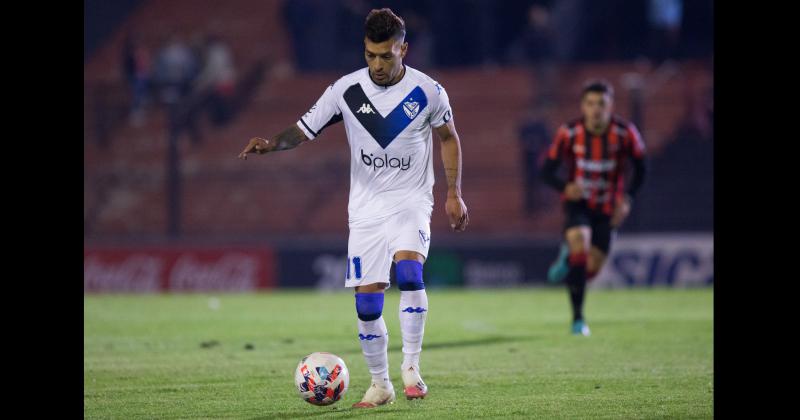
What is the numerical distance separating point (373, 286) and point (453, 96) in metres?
15.9

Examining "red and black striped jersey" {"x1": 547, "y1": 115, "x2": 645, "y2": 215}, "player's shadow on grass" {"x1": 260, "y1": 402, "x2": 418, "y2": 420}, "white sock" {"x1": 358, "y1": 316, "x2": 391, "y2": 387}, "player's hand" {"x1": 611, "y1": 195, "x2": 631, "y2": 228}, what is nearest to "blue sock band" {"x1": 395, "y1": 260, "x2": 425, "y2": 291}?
"white sock" {"x1": 358, "y1": 316, "x2": 391, "y2": 387}

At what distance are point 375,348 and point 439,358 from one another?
97.7 inches

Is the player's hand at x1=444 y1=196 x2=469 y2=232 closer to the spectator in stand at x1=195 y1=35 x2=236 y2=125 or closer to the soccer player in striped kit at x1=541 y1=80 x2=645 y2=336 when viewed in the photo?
the soccer player in striped kit at x1=541 y1=80 x2=645 y2=336

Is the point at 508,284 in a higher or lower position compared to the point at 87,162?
lower

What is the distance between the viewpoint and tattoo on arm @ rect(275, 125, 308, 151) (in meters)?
7.35

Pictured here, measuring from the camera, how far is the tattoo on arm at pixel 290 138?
7352 mm

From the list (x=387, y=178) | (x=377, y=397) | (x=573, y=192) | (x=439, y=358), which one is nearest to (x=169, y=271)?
(x=573, y=192)

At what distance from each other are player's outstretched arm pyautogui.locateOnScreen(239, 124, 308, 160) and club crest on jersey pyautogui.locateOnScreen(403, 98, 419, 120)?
0.62m

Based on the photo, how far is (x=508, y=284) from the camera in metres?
19.2

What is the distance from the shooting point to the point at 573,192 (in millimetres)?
11703

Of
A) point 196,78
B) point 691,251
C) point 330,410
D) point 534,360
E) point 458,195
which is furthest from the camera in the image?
point 196,78

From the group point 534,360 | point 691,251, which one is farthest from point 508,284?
point 534,360

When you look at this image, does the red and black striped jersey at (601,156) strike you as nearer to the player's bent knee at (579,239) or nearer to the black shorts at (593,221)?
the black shorts at (593,221)
